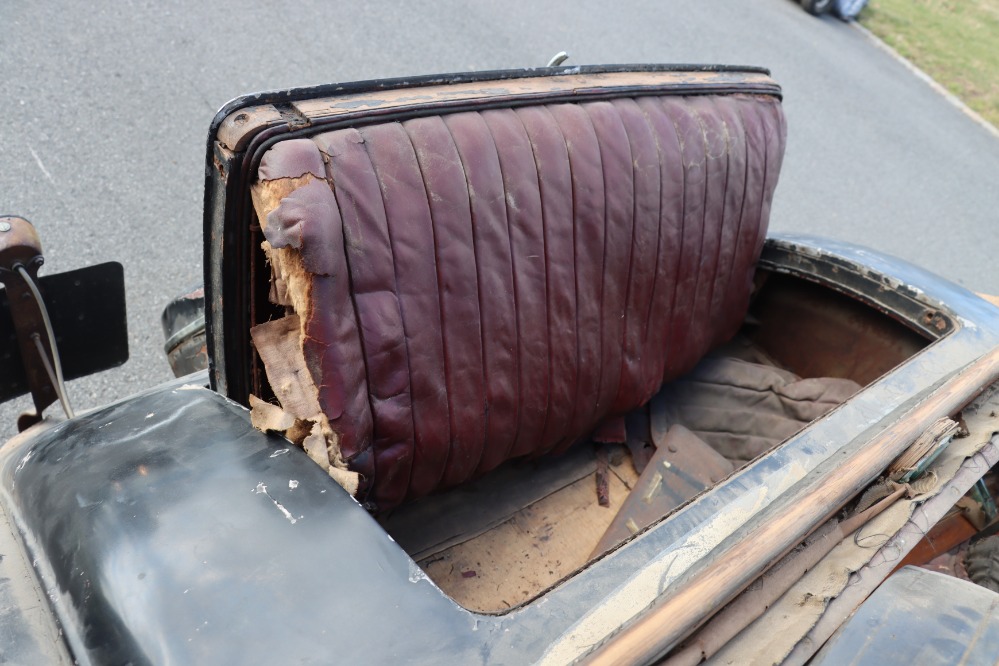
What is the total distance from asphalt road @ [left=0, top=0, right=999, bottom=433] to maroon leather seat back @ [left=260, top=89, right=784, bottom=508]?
1.33 meters

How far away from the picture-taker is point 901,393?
4.60 ft

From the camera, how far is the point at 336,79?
11.3 feet

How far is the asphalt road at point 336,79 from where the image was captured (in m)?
2.57

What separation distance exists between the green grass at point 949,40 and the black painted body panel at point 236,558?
6.56 m

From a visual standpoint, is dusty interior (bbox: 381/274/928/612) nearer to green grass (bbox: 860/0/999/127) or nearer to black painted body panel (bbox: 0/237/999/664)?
black painted body panel (bbox: 0/237/999/664)

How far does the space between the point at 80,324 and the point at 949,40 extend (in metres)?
8.11

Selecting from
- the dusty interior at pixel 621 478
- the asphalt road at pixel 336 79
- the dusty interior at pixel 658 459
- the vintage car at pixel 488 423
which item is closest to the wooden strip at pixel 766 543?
the vintage car at pixel 488 423

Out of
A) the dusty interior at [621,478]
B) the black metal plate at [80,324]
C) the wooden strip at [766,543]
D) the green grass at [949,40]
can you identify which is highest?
the green grass at [949,40]

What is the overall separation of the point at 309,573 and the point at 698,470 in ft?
3.89

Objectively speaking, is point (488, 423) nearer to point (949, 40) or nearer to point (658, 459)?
point (658, 459)

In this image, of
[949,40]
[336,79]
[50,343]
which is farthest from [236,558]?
[949,40]

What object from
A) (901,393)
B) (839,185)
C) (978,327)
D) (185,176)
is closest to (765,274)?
(978,327)

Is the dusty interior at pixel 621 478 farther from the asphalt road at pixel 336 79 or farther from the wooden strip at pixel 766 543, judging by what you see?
the asphalt road at pixel 336 79

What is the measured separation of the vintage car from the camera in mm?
878
